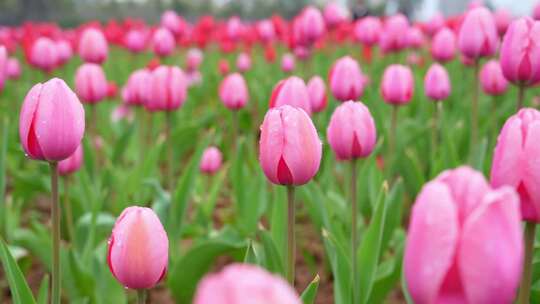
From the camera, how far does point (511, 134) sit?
842 millimetres

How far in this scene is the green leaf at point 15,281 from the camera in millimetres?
1170

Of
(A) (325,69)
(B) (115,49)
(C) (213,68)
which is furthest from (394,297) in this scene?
(B) (115,49)

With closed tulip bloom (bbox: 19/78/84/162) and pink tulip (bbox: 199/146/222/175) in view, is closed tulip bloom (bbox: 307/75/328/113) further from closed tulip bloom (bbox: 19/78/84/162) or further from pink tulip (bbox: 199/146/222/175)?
closed tulip bloom (bbox: 19/78/84/162)

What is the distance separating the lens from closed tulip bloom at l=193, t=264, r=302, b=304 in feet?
1.28

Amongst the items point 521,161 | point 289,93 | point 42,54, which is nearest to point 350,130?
point 289,93

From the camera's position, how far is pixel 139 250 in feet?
3.01

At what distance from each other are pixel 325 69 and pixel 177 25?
139 cm

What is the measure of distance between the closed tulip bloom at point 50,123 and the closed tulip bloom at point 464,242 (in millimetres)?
685

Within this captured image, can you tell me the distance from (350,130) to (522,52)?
0.43m

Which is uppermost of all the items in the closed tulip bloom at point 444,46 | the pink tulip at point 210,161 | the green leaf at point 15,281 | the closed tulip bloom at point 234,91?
the closed tulip bloom at point 444,46

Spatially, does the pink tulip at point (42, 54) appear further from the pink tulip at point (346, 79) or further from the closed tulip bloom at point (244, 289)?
the closed tulip bloom at point (244, 289)

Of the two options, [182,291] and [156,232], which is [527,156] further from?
[182,291]

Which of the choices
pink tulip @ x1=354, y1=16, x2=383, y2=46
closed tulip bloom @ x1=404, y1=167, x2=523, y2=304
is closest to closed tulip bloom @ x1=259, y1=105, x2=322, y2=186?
closed tulip bloom @ x1=404, y1=167, x2=523, y2=304

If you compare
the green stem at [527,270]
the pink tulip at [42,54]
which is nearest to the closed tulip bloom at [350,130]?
the green stem at [527,270]
